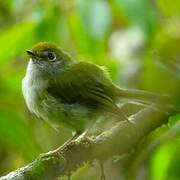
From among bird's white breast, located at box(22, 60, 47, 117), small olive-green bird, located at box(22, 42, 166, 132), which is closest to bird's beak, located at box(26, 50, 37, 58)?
small olive-green bird, located at box(22, 42, 166, 132)

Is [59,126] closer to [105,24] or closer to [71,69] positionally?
[71,69]

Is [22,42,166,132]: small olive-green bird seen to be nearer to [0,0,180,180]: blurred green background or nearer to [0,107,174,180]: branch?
[0,0,180,180]: blurred green background

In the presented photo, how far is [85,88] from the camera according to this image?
3.55 metres

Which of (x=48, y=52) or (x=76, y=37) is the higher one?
(x=48, y=52)

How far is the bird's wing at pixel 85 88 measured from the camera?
3.45m

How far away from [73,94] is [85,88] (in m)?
0.11

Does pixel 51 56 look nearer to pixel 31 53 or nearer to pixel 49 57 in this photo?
pixel 49 57

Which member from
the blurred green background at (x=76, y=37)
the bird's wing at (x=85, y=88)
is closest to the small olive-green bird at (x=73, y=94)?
the bird's wing at (x=85, y=88)

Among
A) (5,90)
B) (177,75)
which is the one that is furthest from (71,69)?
(177,75)

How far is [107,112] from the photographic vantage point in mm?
3248

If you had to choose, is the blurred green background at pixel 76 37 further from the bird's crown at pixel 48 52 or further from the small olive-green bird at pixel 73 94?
the bird's crown at pixel 48 52

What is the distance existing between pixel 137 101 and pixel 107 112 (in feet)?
0.77

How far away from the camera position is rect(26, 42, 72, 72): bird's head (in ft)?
12.8

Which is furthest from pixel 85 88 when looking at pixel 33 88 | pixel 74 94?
pixel 33 88
